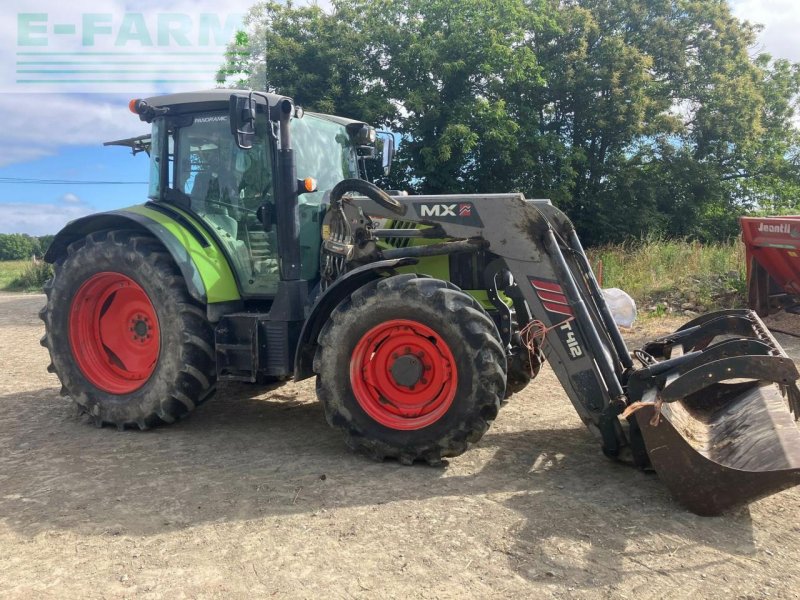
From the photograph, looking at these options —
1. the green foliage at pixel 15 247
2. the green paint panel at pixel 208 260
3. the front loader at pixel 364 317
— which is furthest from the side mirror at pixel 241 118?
the green foliage at pixel 15 247

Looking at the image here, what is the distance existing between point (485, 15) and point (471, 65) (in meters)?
1.53

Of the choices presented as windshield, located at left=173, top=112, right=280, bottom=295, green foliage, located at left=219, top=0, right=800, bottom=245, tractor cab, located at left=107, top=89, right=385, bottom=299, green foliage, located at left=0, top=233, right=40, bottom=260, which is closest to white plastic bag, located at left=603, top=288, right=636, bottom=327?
tractor cab, located at left=107, top=89, right=385, bottom=299

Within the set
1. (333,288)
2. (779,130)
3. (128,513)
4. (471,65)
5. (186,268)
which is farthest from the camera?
(779,130)

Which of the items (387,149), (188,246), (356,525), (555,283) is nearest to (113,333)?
(188,246)

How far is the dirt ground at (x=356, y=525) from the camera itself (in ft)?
8.65

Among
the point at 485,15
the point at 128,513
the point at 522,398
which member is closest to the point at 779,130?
the point at 485,15

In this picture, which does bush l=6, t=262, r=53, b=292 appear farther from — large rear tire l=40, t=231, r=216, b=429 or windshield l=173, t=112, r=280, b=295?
windshield l=173, t=112, r=280, b=295

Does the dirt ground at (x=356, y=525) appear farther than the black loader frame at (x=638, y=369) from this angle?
No

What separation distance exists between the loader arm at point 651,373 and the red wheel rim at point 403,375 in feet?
2.01

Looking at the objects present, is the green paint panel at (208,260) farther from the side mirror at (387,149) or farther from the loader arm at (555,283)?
the side mirror at (387,149)

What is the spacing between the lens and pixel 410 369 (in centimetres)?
390

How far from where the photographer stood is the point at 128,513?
131 inches

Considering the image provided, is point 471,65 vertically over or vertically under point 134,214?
over

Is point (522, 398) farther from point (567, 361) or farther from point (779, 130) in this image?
point (779, 130)
